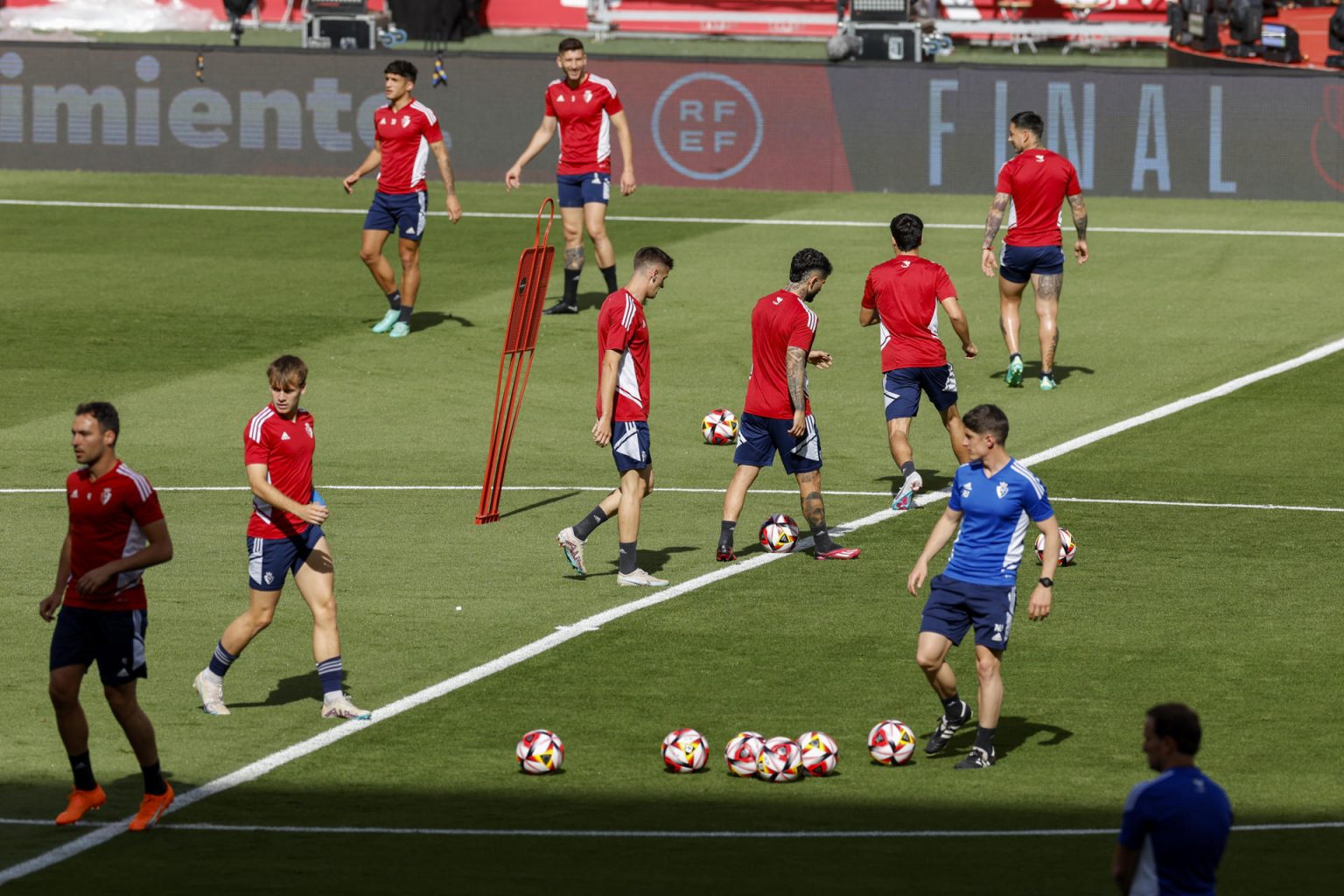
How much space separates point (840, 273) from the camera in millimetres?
29328

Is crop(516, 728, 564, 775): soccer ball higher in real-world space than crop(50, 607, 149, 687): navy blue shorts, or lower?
lower

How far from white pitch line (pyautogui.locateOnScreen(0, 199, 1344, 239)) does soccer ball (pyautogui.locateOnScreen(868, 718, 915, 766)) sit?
66.6 feet

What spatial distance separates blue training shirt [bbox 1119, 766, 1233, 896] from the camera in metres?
8.10

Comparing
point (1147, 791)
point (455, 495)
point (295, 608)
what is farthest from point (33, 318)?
point (1147, 791)

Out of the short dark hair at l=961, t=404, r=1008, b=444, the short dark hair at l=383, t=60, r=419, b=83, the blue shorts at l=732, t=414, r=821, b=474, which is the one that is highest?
the short dark hair at l=383, t=60, r=419, b=83

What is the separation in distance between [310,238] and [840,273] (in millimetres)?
8192

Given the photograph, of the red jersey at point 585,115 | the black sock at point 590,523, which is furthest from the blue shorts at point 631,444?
the red jersey at point 585,115

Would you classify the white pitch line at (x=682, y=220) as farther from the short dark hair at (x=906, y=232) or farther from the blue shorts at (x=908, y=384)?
the short dark hair at (x=906, y=232)

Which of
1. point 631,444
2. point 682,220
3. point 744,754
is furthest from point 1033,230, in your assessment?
point 744,754

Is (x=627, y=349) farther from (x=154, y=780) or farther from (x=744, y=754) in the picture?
(x=154, y=780)

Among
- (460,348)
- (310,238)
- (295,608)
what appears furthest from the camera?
(310,238)

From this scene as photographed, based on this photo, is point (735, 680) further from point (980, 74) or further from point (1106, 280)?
point (980, 74)

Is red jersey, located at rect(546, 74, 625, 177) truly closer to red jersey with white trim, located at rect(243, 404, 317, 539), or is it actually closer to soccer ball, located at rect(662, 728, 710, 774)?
red jersey with white trim, located at rect(243, 404, 317, 539)

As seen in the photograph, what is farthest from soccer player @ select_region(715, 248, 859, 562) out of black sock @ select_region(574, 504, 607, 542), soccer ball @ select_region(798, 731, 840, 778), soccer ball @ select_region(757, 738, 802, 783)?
soccer ball @ select_region(757, 738, 802, 783)
